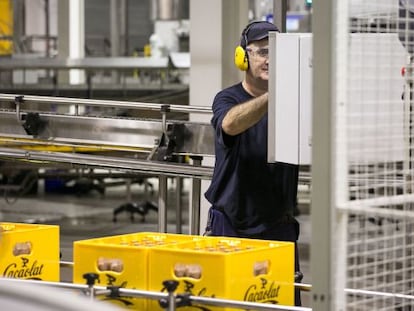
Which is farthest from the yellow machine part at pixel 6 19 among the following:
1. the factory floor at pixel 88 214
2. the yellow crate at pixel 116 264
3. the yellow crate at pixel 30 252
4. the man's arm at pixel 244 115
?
the yellow crate at pixel 116 264

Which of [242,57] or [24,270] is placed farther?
[242,57]

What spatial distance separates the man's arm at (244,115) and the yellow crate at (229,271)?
609mm

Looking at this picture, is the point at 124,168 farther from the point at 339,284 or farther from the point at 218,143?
the point at 339,284

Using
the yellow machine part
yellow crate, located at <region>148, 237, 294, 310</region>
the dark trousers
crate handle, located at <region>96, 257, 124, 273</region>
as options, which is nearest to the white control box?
yellow crate, located at <region>148, 237, 294, 310</region>

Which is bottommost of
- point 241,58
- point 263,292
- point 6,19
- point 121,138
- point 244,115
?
point 263,292

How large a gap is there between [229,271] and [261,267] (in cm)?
17

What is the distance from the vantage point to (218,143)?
11.8ft

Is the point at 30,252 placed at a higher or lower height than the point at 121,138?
lower

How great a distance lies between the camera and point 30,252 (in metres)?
3.01

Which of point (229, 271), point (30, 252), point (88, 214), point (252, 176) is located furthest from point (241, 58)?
point (88, 214)

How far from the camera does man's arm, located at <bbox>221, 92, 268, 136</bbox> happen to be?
3.22 meters

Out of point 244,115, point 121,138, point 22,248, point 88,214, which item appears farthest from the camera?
point 88,214

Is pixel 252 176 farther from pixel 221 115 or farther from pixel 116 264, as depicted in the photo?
pixel 116 264

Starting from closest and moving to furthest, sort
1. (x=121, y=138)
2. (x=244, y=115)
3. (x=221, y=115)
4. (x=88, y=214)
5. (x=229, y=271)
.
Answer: (x=229, y=271) < (x=244, y=115) < (x=221, y=115) < (x=121, y=138) < (x=88, y=214)
